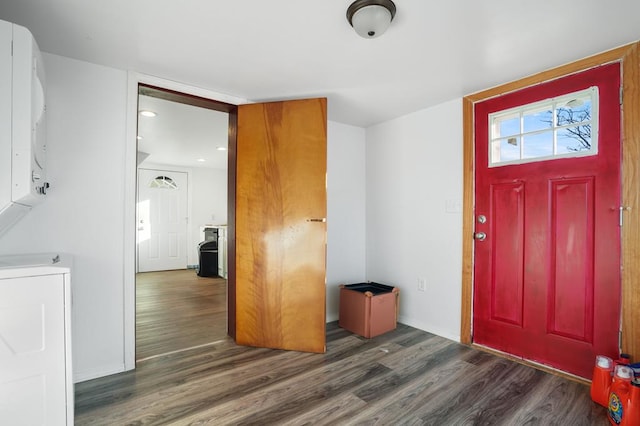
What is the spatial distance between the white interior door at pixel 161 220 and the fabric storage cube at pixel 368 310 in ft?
15.4

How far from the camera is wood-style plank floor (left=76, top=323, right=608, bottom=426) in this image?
1604 millimetres

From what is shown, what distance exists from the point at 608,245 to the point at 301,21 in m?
2.24

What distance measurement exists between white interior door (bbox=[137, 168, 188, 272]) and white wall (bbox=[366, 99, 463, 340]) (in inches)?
183

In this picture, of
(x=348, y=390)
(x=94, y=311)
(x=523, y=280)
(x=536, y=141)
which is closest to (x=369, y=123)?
(x=536, y=141)

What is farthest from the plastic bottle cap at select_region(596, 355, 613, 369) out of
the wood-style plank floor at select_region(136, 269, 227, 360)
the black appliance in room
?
the black appliance in room

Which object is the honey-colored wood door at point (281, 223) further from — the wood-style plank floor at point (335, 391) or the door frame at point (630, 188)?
the door frame at point (630, 188)

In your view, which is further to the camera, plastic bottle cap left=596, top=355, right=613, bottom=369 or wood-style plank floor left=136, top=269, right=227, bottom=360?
wood-style plank floor left=136, top=269, right=227, bottom=360

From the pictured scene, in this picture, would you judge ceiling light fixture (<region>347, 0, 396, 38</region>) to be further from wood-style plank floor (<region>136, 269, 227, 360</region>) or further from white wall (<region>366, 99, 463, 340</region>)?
wood-style plank floor (<region>136, 269, 227, 360</region>)

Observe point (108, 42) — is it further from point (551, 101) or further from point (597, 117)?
point (597, 117)

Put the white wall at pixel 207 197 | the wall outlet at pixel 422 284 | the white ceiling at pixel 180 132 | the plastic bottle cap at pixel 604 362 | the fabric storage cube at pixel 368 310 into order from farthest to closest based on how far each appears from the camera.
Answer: the white wall at pixel 207 197
the white ceiling at pixel 180 132
the wall outlet at pixel 422 284
the fabric storage cube at pixel 368 310
the plastic bottle cap at pixel 604 362

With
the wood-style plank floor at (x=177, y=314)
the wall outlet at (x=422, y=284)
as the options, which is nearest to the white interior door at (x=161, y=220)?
the wood-style plank floor at (x=177, y=314)

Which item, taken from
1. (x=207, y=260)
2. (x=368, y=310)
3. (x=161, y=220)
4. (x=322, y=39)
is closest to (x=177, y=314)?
(x=368, y=310)

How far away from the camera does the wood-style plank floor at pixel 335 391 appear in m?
1.60

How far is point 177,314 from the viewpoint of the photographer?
10.9 feet
